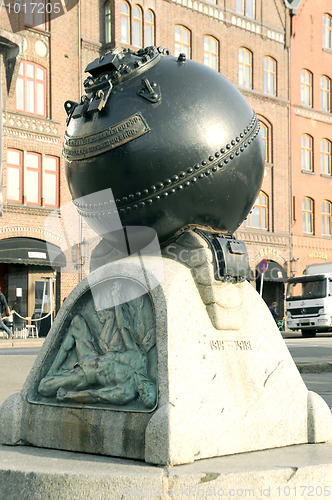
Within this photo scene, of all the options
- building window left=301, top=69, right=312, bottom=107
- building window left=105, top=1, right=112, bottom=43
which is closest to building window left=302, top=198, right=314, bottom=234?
building window left=301, top=69, right=312, bottom=107

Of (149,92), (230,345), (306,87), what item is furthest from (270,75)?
(230,345)

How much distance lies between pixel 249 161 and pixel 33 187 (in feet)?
73.9

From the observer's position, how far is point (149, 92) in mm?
4227

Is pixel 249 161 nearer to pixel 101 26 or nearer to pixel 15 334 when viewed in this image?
pixel 15 334

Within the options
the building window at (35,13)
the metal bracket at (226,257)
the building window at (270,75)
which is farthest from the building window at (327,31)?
the metal bracket at (226,257)

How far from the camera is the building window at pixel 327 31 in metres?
37.8

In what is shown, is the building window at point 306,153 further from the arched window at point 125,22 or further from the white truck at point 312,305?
the arched window at point 125,22

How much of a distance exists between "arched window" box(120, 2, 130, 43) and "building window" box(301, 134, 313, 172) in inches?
469

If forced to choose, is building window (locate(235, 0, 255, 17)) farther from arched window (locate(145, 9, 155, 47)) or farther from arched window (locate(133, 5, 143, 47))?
arched window (locate(133, 5, 143, 47))

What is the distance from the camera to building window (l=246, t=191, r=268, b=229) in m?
33.8

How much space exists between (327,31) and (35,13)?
1755 cm

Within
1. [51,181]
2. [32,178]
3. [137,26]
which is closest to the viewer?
[32,178]

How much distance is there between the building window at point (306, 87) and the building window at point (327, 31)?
200 centimetres

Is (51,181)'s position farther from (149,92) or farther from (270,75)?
(149,92)
